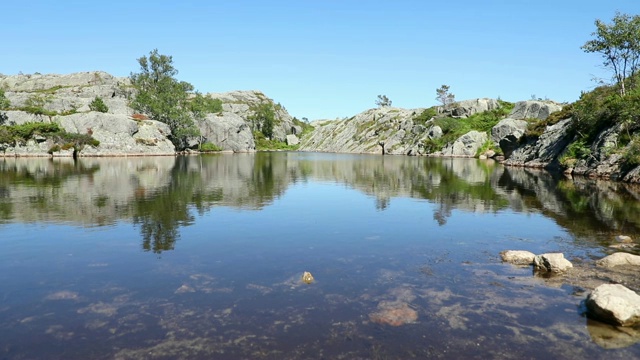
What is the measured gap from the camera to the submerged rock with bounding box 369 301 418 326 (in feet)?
43.3

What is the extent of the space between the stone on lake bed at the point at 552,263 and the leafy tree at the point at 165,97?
151m

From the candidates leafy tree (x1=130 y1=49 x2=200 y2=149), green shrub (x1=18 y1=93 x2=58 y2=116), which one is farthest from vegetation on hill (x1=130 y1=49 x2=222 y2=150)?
green shrub (x1=18 y1=93 x2=58 y2=116)

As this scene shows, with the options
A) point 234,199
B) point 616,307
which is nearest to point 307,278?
point 616,307

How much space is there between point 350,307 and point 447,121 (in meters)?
175

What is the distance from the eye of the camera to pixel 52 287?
1588 cm

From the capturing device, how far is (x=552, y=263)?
59.3 feet

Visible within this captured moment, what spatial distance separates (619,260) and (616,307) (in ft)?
24.0

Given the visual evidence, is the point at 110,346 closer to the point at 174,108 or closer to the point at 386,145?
the point at 174,108

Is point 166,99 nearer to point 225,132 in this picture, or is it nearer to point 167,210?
point 225,132

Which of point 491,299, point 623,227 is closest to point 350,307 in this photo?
point 491,299

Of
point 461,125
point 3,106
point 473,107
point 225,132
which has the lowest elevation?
point 225,132

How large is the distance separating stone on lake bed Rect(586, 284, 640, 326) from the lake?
1.35 ft

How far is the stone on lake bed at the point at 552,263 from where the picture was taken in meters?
18.0

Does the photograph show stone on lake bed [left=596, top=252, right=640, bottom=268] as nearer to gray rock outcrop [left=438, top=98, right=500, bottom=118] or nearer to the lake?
the lake
